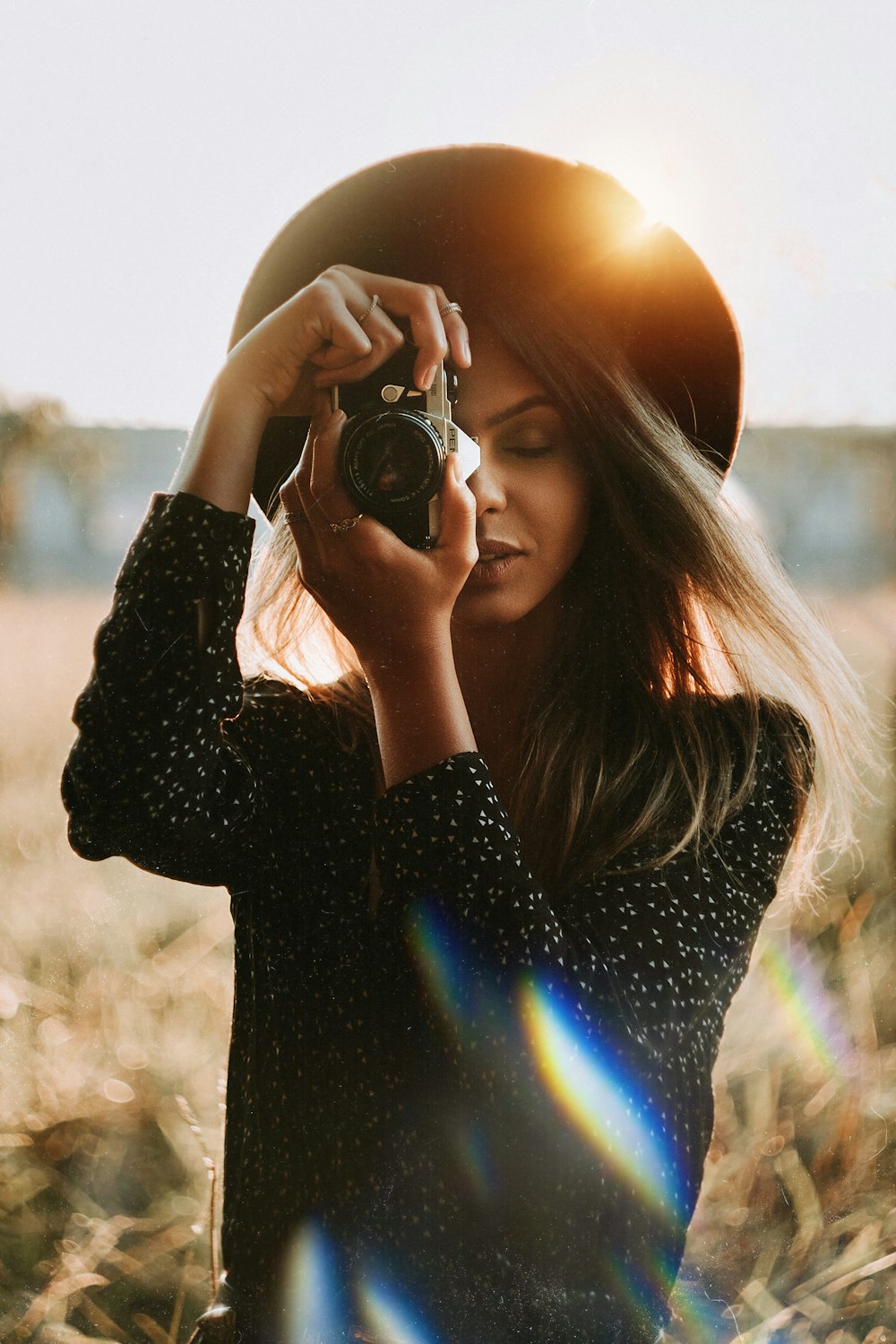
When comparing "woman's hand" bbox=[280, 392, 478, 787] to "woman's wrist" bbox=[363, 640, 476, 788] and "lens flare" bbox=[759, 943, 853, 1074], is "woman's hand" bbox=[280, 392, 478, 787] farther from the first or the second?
"lens flare" bbox=[759, 943, 853, 1074]

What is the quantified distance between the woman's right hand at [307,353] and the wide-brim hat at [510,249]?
0.09 meters

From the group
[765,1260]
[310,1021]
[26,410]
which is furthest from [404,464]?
[765,1260]

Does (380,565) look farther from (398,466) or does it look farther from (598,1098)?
(598,1098)

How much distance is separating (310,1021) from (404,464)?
13.5 inches

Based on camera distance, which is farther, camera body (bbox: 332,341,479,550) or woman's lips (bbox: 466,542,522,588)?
woman's lips (bbox: 466,542,522,588)

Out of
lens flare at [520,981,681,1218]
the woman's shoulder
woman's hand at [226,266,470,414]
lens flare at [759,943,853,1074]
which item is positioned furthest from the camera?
lens flare at [759,943,853,1074]

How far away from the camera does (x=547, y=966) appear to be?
0.47 m

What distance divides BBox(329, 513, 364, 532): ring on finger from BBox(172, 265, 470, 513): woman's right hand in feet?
0.17

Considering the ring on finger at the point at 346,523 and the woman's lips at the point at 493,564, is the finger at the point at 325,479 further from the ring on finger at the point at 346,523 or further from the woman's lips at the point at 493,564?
the woman's lips at the point at 493,564

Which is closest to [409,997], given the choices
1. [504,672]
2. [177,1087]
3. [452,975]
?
[452,975]

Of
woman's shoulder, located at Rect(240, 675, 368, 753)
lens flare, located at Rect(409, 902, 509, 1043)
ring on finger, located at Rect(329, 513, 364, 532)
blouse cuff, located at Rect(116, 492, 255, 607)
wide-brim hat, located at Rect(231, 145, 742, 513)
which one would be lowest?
lens flare, located at Rect(409, 902, 509, 1043)

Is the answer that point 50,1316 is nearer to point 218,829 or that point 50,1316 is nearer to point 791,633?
point 218,829

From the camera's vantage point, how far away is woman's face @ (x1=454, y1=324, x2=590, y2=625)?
66cm

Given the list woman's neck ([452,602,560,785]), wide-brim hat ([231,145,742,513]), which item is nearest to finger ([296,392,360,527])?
wide-brim hat ([231,145,742,513])
